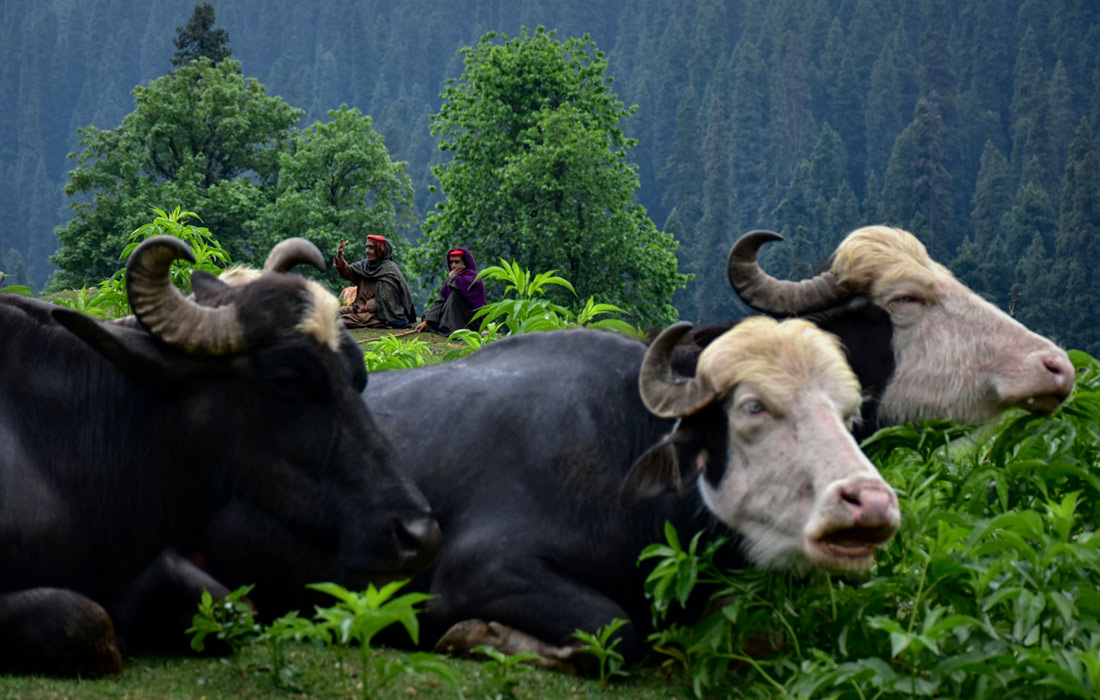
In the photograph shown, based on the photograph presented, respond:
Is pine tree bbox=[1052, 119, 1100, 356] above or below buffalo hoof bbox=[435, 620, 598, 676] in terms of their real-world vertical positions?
below

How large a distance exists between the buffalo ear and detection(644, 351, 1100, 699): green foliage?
0.80ft

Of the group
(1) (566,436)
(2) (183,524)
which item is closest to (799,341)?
(1) (566,436)

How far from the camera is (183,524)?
15.8 feet

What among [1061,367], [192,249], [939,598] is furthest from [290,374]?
[192,249]

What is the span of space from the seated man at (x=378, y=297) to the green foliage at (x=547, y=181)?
18914 millimetres

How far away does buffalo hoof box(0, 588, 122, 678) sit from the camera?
4312 mm

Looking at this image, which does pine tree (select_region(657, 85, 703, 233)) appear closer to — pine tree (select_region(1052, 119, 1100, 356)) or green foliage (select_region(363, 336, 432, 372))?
pine tree (select_region(1052, 119, 1100, 356))

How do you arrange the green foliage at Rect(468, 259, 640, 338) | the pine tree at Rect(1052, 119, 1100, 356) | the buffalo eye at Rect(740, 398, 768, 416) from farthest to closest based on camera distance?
the pine tree at Rect(1052, 119, 1100, 356) < the green foliage at Rect(468, 259, 640, 338) < the buffalo eye at Rect(740, 398, 768, 416)

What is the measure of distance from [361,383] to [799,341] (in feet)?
→ 5.44

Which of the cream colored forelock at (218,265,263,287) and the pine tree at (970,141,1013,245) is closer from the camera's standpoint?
→ the cream colored forelock at (218,265,263,287)

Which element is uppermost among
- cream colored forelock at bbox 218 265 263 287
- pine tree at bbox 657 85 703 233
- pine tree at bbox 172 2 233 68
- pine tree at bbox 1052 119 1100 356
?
pine tree at bbox 172 2 233 68

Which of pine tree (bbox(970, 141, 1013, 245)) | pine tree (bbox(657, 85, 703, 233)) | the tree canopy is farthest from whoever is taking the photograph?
pine tree (bbox(657, 85, 703, 233))

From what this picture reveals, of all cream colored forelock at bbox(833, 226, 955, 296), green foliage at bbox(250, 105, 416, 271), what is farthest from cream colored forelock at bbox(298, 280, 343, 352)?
green foliage at bbox(250, 105, 416, 271)

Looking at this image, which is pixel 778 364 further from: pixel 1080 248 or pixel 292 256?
pixel 1080 248
